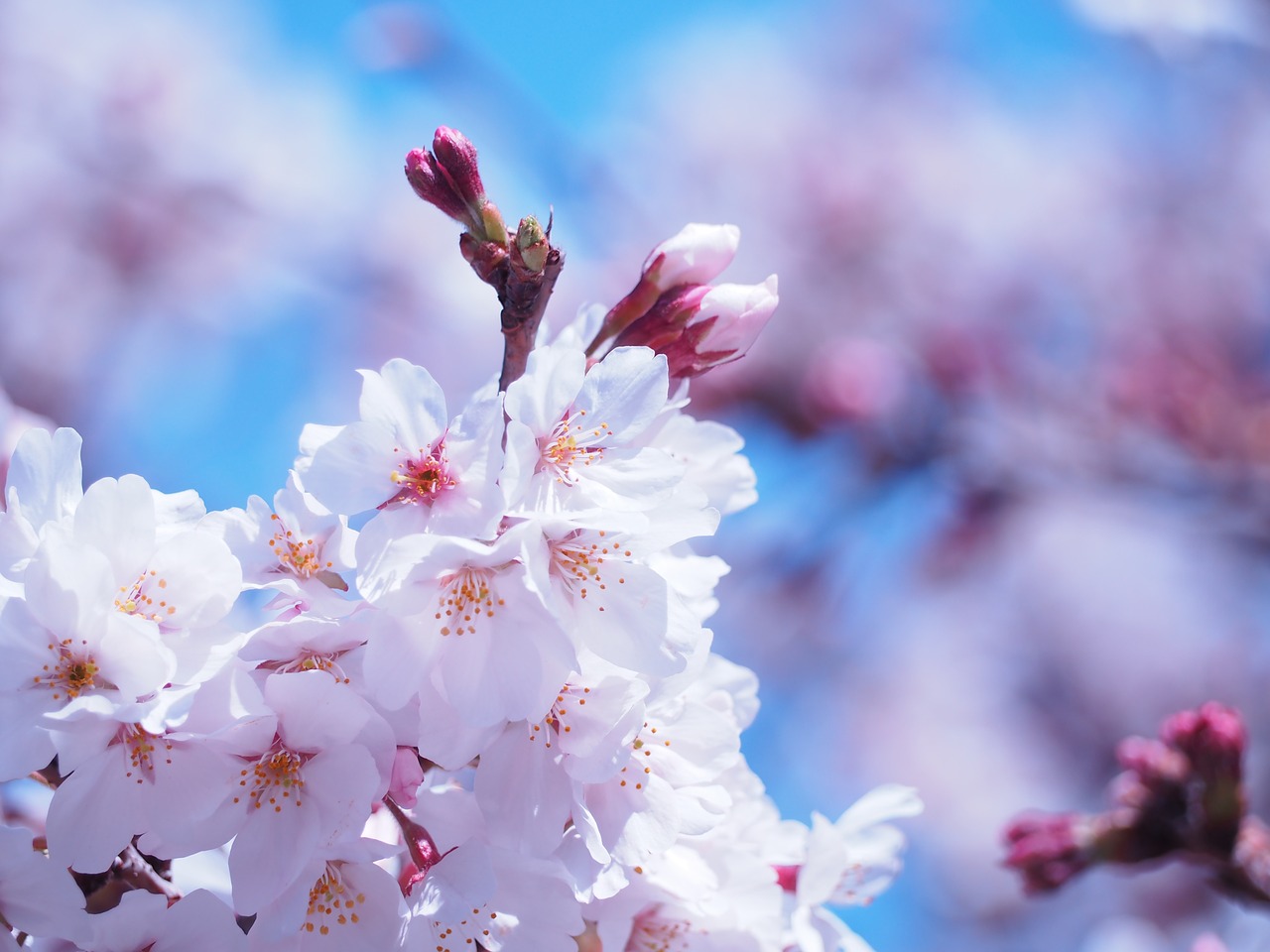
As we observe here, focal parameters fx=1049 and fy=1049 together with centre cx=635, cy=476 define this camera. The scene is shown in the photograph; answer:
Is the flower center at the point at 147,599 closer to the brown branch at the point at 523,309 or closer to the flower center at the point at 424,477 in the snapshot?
the flower center at the point at 424,477

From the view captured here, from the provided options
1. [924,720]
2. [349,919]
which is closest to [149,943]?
[349,919]

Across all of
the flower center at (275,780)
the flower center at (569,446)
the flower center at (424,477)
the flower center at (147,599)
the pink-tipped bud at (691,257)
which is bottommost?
the flower center at (275,780)

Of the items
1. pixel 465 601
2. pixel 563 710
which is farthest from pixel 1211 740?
pixel 465 601

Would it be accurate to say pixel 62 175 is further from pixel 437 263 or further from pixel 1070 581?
pixel 1070 581

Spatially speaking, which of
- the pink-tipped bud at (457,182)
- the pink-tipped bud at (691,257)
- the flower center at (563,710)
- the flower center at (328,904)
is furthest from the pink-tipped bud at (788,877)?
the pink-tipped bud at (457,182)

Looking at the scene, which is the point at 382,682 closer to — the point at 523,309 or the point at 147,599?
the point at 147,599

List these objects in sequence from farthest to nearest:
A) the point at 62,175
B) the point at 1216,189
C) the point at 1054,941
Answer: the point at 1216,189, the point at 62,175, the point at 1054,941
